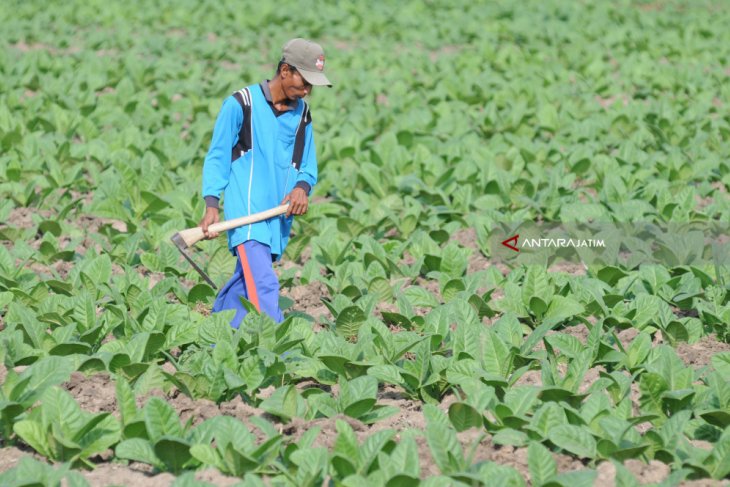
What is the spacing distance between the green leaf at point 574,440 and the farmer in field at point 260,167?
165 cm

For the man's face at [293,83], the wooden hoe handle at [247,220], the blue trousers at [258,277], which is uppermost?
the man's face at [293,83]

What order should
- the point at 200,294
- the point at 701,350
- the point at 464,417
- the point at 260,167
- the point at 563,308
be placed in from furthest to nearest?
the point at 200,294, the point at 563,308, the point at 701,350, the point at 260,167, the point at 464,417

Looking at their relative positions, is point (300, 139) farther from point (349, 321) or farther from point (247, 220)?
point (349, 321)

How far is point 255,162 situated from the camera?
16.6ft

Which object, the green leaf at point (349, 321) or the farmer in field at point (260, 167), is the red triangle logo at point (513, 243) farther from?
the farmer in field at point (260, 167)

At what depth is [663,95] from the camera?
11617 mm

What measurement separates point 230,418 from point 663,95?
28.9 ft

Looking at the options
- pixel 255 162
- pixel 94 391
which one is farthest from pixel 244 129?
pixel 94 391

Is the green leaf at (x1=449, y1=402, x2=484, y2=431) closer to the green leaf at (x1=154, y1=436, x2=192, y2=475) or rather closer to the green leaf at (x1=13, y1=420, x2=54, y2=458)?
the green leaf at (x1=154, y1=436, x2=192, y2=475)

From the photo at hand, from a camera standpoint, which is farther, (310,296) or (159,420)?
(310,296)

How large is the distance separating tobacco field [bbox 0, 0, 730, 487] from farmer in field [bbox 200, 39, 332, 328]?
0.28 meters

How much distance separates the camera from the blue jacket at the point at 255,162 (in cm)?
498

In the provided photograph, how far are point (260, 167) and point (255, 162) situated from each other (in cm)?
4

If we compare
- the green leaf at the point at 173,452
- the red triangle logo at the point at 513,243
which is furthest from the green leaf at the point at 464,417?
the red triangle logo at the point at 513,243
